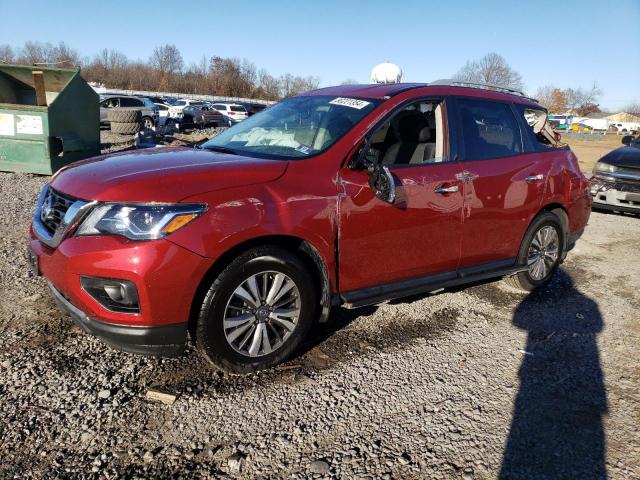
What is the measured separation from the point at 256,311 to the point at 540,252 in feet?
10.5

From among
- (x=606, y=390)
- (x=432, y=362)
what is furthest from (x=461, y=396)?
(x=606, y=390)

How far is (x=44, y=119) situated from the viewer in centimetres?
908

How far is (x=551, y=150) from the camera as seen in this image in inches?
192

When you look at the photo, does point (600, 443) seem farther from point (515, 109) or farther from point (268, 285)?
point (515, 109)

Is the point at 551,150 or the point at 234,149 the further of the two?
the point at 551,150

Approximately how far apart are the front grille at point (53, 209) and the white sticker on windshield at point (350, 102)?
2051mm

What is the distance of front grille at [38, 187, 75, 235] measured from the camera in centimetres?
294

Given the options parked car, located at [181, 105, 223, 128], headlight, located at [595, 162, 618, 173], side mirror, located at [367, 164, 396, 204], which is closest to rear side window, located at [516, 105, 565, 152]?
side mirror, located at [367, 164, 396, 204]

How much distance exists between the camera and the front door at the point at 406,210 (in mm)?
3316

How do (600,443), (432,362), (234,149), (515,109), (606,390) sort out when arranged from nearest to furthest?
(600,443), (606,390), (432,362), (234,149), (515,109)

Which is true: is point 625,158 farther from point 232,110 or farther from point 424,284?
point 232,110

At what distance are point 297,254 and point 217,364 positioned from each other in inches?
33.2

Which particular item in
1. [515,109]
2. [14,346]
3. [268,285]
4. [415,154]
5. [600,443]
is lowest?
[600,443]

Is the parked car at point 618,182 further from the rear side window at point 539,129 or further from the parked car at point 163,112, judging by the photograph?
the parked car at point 163,112
